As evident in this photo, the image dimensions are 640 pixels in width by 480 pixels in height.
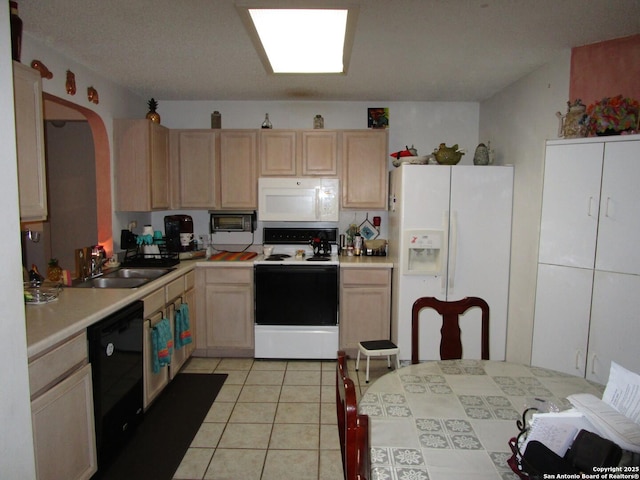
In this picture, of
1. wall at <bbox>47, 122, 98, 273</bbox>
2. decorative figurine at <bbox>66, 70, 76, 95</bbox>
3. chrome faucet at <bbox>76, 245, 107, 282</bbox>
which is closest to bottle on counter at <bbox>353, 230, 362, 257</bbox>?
chrome faucet at <bbox>76, 245, 107, 282</bbox>

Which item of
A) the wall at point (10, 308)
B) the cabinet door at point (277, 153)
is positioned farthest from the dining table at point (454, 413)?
the cabinet door at point (277, 153)

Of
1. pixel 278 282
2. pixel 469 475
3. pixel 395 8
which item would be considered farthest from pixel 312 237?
pixel 469 475

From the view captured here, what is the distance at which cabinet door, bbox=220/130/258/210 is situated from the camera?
386 centimetres

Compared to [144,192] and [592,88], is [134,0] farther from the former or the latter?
[592,88]

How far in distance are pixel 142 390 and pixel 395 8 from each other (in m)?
2.71

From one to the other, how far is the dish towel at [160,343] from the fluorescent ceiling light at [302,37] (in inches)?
72.3

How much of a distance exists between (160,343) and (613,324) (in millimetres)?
2817

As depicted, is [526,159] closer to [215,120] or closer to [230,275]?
[230,275]

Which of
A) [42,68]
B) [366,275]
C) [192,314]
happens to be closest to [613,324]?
[366,275]

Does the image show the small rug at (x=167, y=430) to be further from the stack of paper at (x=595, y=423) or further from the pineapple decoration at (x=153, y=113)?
the pineapple decoration at (x=153, y=113)

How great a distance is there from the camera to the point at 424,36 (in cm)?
243

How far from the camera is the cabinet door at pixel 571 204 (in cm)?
237

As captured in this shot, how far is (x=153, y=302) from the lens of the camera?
273cm

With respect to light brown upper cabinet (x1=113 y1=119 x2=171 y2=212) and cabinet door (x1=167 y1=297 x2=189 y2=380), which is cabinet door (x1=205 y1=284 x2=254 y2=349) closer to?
cabinet door (x1=167 y1=297 x2=189 y2=380)
